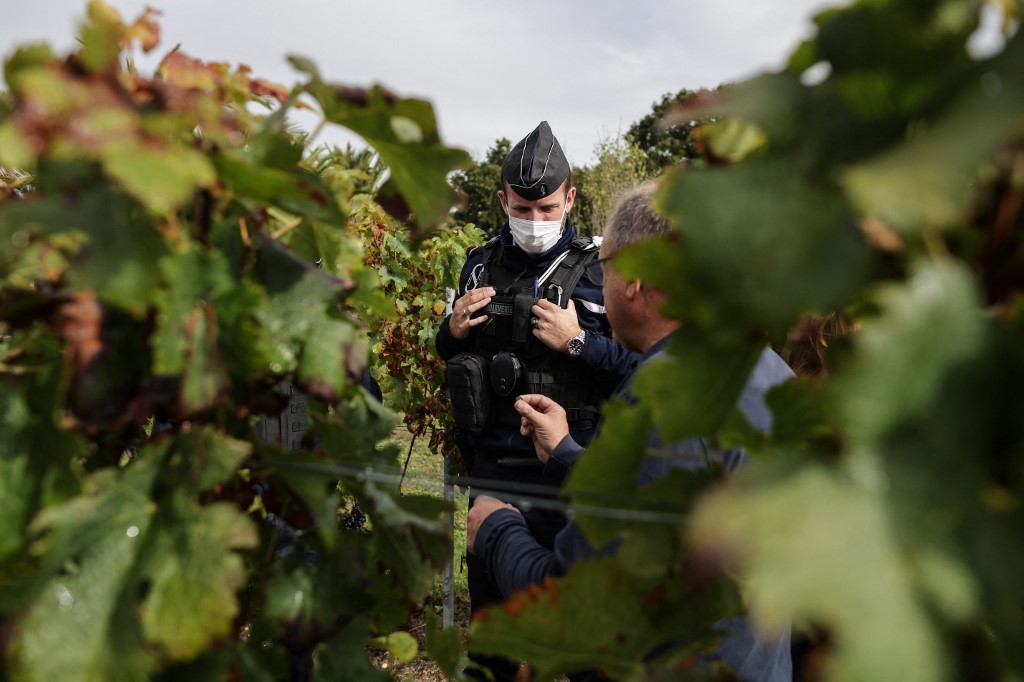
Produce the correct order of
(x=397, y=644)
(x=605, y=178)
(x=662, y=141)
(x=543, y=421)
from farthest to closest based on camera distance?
(x=662, y=141), (x=605, y=178), (x=543, y=421), (x=397, y=644)

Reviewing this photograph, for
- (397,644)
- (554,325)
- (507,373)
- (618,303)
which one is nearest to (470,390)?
(507,373)

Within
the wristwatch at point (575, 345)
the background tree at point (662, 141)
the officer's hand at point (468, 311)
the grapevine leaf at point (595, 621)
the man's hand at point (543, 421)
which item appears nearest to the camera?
the grapevine leaf at point (595, 621)

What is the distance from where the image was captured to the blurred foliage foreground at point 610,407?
1.62 ft

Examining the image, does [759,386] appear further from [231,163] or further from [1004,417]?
[231,163]

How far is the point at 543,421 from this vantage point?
2.44 m

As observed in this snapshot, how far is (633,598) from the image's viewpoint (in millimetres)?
858

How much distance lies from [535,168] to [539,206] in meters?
0.18

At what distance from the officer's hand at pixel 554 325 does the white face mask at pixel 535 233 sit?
365 mm

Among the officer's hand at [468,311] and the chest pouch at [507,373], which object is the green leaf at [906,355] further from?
the officer's hand at [468,311]

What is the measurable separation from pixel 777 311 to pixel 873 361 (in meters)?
0.08

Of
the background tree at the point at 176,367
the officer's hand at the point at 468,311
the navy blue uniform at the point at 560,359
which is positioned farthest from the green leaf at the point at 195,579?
the officer's hand at the point at 468,311

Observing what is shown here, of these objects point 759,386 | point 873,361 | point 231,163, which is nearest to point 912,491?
point 873,361

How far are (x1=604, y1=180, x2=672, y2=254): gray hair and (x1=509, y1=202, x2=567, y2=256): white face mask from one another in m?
1.52

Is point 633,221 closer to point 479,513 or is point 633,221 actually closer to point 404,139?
point 479,513
